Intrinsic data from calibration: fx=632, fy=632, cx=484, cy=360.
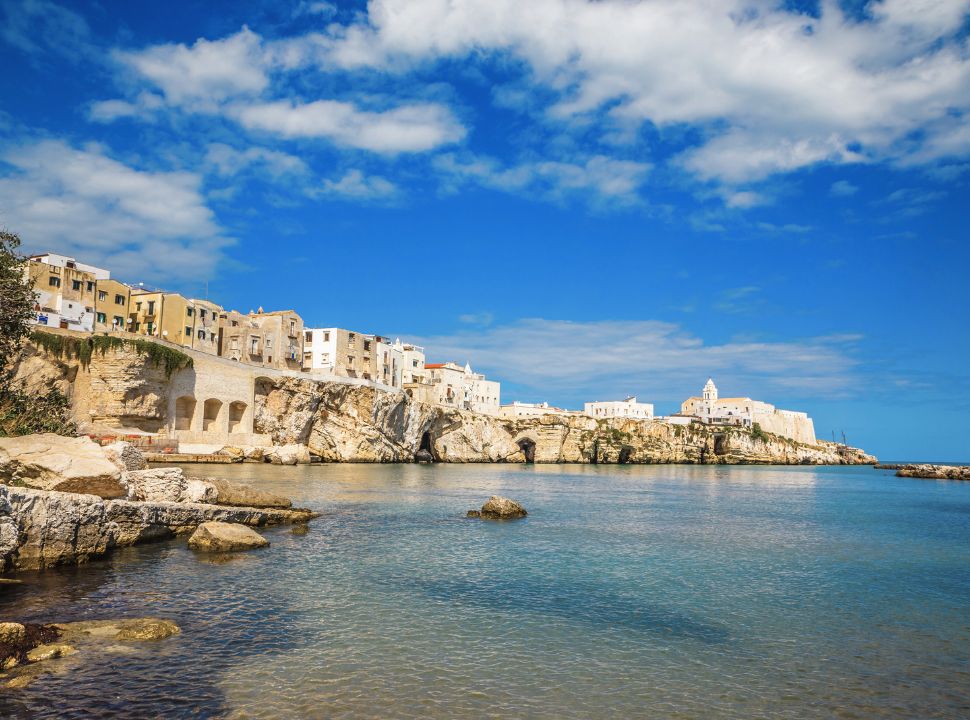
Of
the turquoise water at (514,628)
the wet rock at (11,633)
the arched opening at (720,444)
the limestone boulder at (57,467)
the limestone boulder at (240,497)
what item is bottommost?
the turquoise water at (514,628)

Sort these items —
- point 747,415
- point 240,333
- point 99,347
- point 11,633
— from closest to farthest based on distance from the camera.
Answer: point 11,633
point 99,347
point 240,333
point 747,415

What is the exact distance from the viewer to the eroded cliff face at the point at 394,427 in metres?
56.9

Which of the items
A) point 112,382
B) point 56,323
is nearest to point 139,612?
point 112,382

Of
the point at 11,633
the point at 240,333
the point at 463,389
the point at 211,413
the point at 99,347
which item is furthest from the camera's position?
the point at 463,389

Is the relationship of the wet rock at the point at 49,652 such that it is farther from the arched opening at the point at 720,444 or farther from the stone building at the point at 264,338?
the arched opening at the point at 720,444

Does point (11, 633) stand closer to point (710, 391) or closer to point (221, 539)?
point (221, 539)

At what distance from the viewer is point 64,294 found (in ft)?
213

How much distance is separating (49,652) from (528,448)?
366 ft

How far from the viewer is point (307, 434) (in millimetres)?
77750

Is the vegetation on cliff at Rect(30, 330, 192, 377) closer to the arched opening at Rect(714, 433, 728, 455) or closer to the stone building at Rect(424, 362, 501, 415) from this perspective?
the stone building at Rect(424, 362, 501, 415)

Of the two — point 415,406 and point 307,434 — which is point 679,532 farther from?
point 415,406

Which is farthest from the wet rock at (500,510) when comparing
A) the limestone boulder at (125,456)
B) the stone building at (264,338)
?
the stone building at (264,338)

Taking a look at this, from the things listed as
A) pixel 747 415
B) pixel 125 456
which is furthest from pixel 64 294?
pixel 747 415

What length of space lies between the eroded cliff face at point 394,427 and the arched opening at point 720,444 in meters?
0.21
